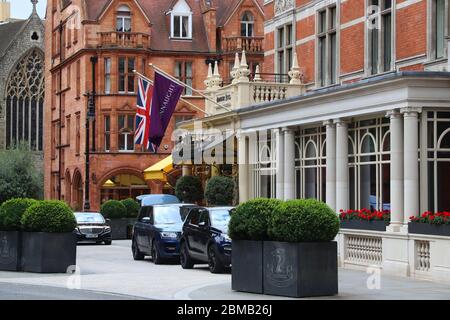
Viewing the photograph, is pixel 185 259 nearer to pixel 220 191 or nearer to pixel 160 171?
pixel 220 191

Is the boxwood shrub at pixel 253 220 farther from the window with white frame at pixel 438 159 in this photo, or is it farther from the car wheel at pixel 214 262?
the window with white frame at pixel 438 159

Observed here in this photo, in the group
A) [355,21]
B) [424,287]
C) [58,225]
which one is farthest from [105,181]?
[424,287]

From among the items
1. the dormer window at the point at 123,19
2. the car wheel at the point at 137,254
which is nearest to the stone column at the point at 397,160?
the car wheel at the point at 137,254

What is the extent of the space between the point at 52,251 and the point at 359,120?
27.3ft

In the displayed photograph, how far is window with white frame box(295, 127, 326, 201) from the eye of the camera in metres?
29.9

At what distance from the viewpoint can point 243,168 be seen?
35.2 meters

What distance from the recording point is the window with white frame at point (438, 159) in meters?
24.4

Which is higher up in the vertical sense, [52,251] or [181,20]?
[181,20]

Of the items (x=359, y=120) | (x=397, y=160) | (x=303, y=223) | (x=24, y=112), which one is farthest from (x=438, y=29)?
(x=24, y=112)

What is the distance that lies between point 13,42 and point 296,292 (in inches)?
3206
